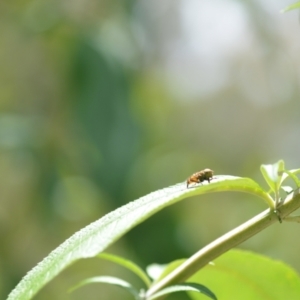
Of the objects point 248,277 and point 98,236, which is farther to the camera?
point 248,277

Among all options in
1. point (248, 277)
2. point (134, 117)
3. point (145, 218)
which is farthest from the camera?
point (134, 117)

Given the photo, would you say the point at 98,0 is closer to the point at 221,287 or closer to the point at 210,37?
the point at 210,37

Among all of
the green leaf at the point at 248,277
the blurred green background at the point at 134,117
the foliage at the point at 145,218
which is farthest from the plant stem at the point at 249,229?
the blurred green background at the point at 134,117

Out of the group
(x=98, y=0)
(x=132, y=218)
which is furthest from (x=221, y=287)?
(x=98, y=0)

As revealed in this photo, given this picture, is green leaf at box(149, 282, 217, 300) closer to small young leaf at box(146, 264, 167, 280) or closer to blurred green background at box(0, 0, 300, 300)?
small young leaf at box(146, 264, 167, 280)

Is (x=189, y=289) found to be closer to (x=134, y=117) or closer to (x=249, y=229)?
(x=249, y=229)

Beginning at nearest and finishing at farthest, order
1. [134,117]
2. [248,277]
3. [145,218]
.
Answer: [145,218], [248,277], [134,117]

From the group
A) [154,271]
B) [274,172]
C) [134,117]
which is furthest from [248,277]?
[134,117]
